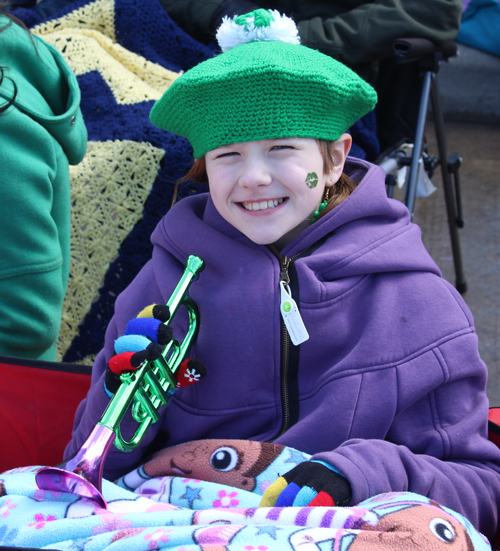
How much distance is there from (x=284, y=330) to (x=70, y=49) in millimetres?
1446

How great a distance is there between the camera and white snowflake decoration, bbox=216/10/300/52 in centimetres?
110

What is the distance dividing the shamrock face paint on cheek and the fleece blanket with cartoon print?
467 mm

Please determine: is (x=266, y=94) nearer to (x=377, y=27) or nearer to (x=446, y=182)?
(x=377, y=27)

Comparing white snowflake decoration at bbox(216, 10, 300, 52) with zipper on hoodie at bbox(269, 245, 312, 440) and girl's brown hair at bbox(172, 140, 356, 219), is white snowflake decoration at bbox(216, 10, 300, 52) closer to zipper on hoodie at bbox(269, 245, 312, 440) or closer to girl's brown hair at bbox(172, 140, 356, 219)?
girl's brown hair at bbox(172, 140, 356, 219)

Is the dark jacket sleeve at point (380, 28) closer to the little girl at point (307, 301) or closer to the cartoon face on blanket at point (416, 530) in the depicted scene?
the little girl at point (307, 301)

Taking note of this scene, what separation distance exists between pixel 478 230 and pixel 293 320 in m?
2.30

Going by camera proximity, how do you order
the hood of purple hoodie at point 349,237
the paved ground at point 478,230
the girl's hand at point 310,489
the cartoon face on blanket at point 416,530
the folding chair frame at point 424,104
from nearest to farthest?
1. the cartoon face on blanket at point 416,530
2. the girl's hand at point 310,489
3. the hood of purple hoodie at point 349,237
4. the folding chair frame at point 424,104
5. the paved ground at point 478,230

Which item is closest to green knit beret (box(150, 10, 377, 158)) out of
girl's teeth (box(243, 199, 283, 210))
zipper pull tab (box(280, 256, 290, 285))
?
girl's teeth (box(243, 199, 283, 210))

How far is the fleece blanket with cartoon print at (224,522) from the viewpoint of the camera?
77cm

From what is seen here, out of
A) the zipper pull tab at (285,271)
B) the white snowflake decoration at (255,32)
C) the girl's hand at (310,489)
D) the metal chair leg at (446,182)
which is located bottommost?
the metal chair leg at (446,182)

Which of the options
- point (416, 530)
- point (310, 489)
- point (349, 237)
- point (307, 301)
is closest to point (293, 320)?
point (307, 301)

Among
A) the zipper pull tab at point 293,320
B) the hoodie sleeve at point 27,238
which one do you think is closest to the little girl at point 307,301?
the zipper pull tab at point 293,320

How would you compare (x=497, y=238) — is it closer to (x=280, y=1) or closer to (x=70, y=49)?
(x=280, y=1)

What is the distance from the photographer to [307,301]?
3.60ft
